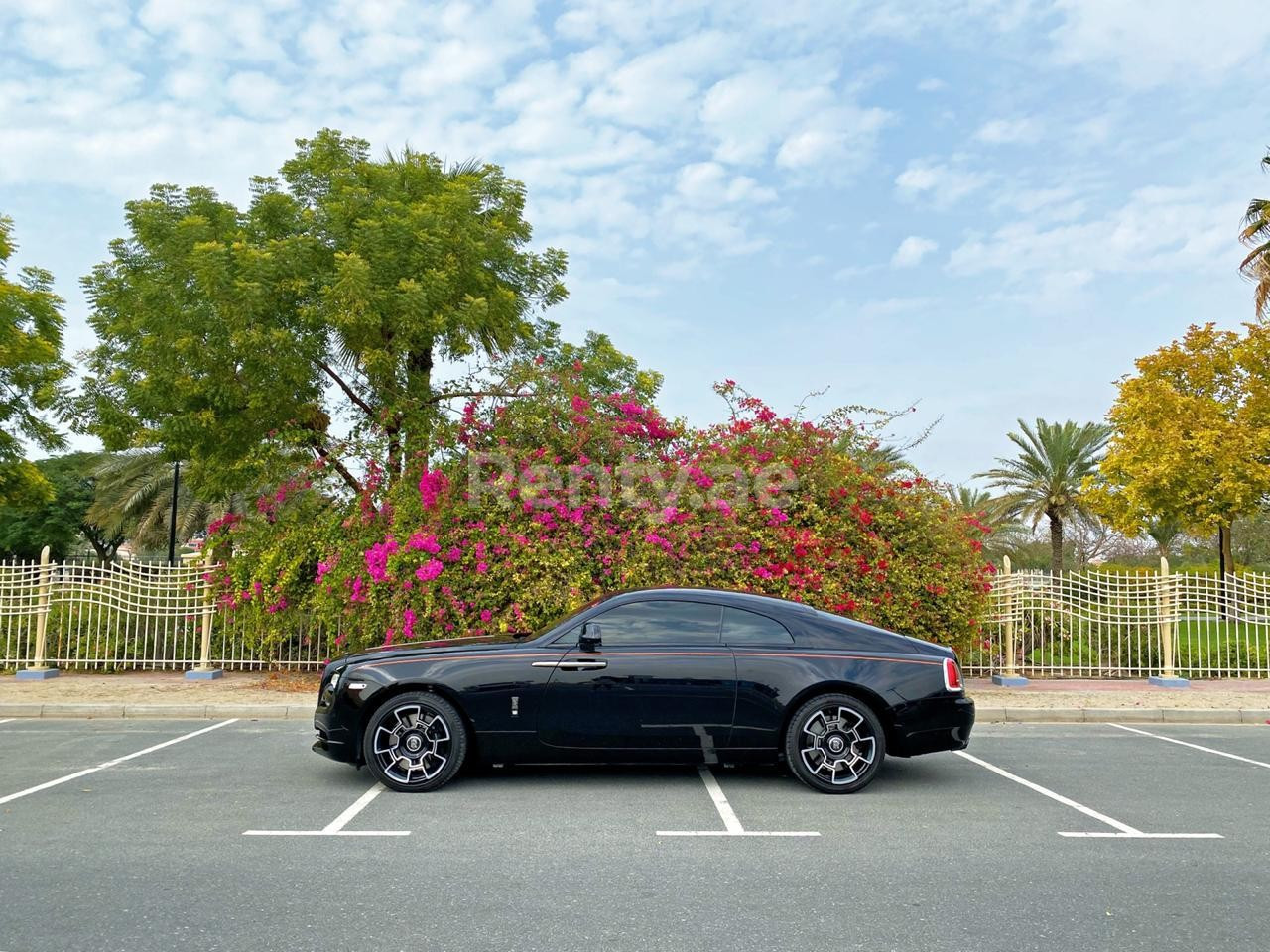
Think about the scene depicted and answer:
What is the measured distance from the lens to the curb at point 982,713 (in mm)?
10932

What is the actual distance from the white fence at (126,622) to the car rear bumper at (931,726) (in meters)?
9.27

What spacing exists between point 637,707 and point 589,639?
1.94 ft

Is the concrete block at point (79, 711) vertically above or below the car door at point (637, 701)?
below

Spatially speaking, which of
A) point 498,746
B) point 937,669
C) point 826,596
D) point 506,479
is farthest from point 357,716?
point 826,596

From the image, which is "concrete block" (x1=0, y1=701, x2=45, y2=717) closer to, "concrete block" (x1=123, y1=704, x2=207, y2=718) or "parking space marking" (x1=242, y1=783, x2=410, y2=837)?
"concrete block" (x1=123, y1=704, x2=207, y2=718)

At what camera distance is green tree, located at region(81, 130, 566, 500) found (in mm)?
13969

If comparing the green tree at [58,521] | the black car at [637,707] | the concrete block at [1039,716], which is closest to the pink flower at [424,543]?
the black car at [637,707]

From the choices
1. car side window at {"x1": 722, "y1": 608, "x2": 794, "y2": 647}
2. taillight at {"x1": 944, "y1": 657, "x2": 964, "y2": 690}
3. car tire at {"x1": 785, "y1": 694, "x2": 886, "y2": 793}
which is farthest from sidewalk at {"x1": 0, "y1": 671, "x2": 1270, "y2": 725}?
car side window at {"x1": 722, "y1": 608, "x2": 794, "y2": 647}

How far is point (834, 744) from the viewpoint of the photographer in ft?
22.5

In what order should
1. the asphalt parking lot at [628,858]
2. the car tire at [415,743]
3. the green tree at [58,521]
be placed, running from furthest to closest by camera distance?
1. the green tree at [58,521]
2. the car tire at [415,743]
3. the asphalt parking lot at [628,858]

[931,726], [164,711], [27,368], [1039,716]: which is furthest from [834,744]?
[27,368]

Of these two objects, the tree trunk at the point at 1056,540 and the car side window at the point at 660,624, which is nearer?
the car side window at the point at 660,624

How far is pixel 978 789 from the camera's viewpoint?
712 centimetres

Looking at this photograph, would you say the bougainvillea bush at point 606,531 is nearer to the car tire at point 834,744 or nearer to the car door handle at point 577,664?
the car door handle at point 577,664
